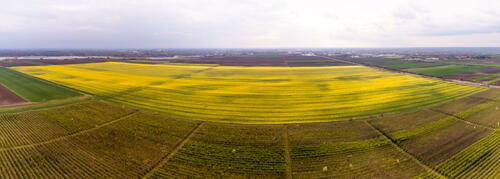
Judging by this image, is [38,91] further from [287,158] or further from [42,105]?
[287,158]

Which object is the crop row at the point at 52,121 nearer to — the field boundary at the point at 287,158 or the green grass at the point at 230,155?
the green grass at the point at 230,155

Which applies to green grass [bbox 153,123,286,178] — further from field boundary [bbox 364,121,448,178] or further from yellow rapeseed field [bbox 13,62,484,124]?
field boundary [bbox 364,121,448,178]

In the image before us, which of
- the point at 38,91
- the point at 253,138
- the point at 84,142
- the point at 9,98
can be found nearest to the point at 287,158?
the point at 253,138

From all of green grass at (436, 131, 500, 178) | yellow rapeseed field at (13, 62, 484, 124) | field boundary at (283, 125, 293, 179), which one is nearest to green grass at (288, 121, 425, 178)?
field boundary at (283, 125, 293, 179)

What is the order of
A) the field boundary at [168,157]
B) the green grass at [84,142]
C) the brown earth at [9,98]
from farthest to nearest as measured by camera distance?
1. the brown earth at [9,98]
2. the green grass at [84,142]
3. the field boundary at [168,157]

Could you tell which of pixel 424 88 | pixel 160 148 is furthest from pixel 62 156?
pixel 424 88

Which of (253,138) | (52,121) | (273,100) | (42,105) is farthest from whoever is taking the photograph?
(273,100)

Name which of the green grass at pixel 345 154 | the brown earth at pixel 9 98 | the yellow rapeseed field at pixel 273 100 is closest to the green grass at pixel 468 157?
the green grass at pixel 345 154

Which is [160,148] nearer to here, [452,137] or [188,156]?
[188,156]
